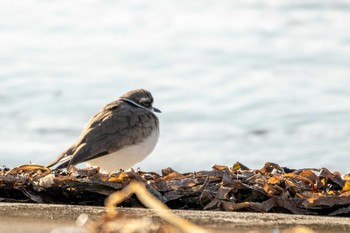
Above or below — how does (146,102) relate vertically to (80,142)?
above

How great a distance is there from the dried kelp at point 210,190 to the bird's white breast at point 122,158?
199 cm

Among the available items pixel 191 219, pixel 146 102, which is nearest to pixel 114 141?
pixel 146 102

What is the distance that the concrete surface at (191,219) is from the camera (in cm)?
455

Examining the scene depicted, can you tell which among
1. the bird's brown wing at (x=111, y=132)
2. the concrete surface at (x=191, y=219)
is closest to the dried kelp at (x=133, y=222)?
the concrete surface at (x=191, y=219)

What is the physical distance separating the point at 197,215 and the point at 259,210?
0.49 metres

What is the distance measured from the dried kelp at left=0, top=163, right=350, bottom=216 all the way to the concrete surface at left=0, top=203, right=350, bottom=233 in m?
0.26

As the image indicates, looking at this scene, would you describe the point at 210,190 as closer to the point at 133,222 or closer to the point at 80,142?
the point at 133,222

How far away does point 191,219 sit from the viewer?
470 centimetres

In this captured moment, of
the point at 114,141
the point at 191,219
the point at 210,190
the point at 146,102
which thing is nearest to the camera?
the point at 191,219

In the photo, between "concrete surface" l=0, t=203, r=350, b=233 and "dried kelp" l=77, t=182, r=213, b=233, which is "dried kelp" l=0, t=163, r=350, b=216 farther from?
"concrete surface" l=0, t=203, r=350, b=233

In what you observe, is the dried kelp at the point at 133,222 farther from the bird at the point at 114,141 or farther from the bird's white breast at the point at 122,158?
the bird's white breast at the point at 122,158

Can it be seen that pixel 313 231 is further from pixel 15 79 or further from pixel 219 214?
pixel 15 79

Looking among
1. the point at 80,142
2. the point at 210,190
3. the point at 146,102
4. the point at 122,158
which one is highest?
the point at 146,102

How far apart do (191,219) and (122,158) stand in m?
3.15
